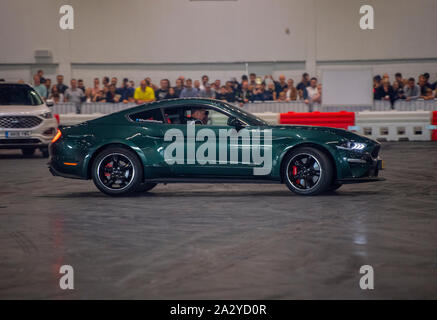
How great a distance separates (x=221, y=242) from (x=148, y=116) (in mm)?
4258

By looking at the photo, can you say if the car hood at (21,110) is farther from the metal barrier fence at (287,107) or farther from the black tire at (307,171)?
the black tire at (307,171)

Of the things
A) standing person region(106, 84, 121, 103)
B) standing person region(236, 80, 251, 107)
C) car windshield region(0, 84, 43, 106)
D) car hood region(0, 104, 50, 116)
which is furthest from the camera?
standing person region(106, 84, 121, 103)

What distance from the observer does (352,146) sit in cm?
1123

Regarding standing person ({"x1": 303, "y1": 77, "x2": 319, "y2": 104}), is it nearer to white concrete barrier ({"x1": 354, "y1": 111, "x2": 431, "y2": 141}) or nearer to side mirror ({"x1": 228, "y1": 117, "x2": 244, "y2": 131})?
white concrete barrier ({"x1": 354, "y1": 111, "x2": 431, "y2": 141})

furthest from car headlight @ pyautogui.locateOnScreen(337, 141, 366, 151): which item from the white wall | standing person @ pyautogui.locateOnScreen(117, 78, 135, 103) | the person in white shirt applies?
the white wall

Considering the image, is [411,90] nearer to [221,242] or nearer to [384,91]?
[384,91]

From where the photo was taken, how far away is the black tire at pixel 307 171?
1121cm

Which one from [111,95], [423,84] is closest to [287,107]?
[423,84]

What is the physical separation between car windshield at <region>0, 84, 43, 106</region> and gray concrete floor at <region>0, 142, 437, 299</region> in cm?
752

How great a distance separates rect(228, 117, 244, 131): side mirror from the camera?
11.4 metres

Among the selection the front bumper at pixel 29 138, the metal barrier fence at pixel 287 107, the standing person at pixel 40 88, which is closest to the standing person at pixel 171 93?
the metal barrier fence at pixel 287 107
